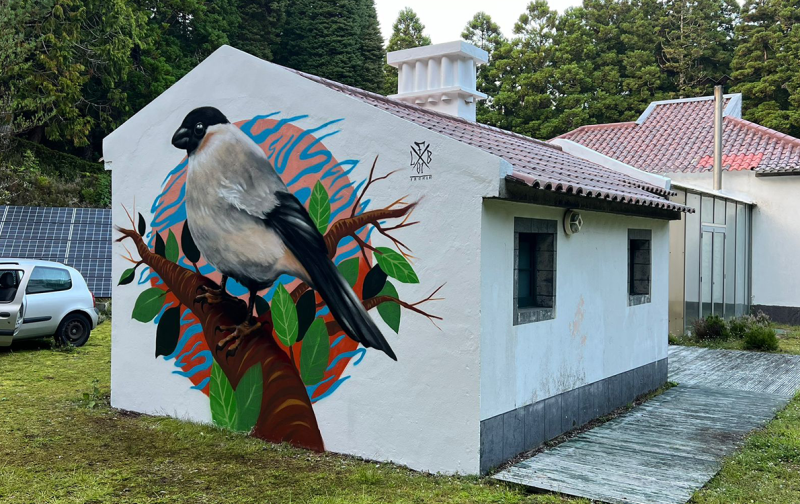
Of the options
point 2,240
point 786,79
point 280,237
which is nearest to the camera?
point 280,237

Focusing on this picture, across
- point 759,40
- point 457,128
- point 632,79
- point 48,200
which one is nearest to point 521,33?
point 632,79

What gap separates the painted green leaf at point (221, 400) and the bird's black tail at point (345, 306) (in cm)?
165

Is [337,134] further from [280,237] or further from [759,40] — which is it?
[759,40]

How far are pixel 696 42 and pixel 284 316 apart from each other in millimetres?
36539

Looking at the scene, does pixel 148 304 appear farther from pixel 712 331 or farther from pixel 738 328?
pixel 738 328

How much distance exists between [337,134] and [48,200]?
20.2 m

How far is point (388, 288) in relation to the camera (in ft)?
22.3

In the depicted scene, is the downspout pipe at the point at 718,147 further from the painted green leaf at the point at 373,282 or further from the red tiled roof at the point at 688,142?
the painted green leaf at the point at 373,282

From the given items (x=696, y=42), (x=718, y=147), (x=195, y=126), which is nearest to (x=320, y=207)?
(x=195, y=126)

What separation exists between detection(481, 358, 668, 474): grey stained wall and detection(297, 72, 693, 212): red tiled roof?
2118mm

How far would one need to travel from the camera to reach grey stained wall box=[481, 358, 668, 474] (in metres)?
6.46

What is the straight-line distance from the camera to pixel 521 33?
41094 millimetres

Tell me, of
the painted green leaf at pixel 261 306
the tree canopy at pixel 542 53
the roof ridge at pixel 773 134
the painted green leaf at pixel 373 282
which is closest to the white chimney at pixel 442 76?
the painted green leaf at pixel 261 306

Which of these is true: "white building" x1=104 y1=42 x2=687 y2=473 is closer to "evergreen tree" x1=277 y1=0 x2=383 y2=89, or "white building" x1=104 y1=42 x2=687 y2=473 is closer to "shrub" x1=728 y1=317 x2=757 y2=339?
"shrub" x1=728 y1=317 x2=757 y2=339
